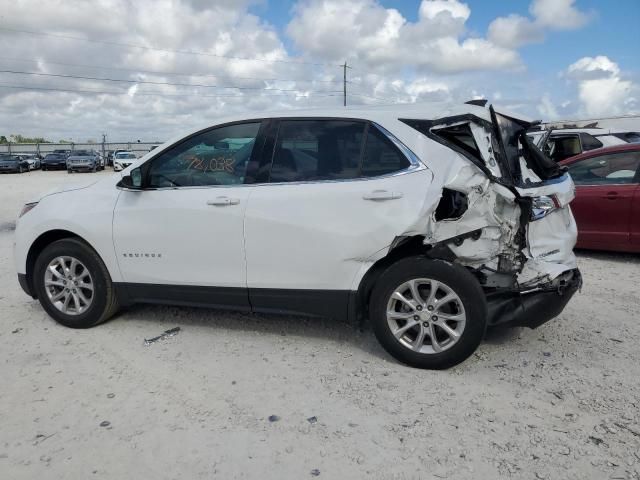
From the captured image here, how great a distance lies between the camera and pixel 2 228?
1028 centimetres

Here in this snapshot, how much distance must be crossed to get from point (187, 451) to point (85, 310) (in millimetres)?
2196

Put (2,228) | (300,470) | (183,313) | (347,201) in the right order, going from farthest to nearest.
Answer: (2,228) → (183,313) → (347,201) → (300,470)

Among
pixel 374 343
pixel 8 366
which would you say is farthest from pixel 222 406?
pixel 8 366

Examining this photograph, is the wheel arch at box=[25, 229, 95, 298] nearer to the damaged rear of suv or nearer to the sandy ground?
the sandy ground

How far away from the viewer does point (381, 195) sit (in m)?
3.57

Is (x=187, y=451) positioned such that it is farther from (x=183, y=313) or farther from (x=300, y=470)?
(x=183, y=313)

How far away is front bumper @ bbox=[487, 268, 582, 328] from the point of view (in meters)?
3.55

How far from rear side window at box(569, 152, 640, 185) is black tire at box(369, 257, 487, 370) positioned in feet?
14.6

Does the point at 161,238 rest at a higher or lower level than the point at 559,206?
lower

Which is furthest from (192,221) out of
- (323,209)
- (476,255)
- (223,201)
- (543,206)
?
(543,206)

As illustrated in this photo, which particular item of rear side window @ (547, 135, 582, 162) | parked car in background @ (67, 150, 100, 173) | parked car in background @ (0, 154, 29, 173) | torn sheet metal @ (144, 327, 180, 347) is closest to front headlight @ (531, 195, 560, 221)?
rear side window @ (547, 135, 582, 162)

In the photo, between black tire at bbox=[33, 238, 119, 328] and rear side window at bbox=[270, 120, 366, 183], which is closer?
rear side window at bbox=[270, 120, 366, 183]

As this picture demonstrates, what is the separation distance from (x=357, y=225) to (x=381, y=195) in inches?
10.4

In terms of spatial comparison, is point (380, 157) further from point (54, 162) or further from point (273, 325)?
point (54, 162)
